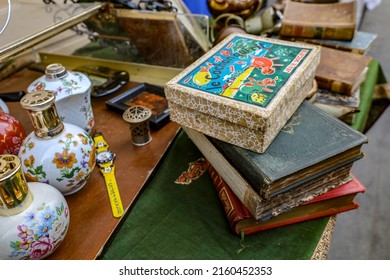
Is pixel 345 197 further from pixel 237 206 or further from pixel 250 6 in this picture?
pixel 250 6

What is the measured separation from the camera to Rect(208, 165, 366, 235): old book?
524 millimetres

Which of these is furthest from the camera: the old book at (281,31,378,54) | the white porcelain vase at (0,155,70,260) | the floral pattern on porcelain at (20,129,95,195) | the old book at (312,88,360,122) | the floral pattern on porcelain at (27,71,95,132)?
the old book at (281,31,378,54)

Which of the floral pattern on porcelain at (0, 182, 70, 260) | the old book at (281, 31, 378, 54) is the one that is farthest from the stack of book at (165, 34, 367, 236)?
the old book at (281, 31, 378, 54)

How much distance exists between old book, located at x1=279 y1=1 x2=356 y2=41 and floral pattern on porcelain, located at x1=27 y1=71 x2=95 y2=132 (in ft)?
2.08

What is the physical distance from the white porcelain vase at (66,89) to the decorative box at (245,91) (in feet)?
0.60

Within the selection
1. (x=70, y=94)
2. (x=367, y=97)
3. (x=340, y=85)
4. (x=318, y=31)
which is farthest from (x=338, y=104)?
(x=70, y=94)

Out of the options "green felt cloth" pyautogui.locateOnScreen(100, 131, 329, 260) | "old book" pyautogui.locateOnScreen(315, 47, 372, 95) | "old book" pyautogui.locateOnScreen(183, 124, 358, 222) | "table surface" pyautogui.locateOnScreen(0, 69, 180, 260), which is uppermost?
"old book" pyautogui.locateOnScreen(315, 47, 372, 95)

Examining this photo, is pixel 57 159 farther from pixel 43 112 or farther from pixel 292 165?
pixel 292 165

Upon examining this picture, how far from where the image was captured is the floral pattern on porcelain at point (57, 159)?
1.65ft

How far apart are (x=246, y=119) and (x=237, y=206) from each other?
14cm

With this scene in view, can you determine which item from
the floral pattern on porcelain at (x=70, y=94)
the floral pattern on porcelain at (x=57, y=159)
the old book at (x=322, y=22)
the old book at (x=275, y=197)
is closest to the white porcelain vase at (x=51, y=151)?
the floral pattern on porcelain at (x=57, y=159)

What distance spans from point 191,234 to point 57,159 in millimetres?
234

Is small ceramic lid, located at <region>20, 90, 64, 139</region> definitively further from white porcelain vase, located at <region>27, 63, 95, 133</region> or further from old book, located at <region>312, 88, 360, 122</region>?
old book, located at <region>312, 88, 360, 122</region>

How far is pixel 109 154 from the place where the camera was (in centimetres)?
65
